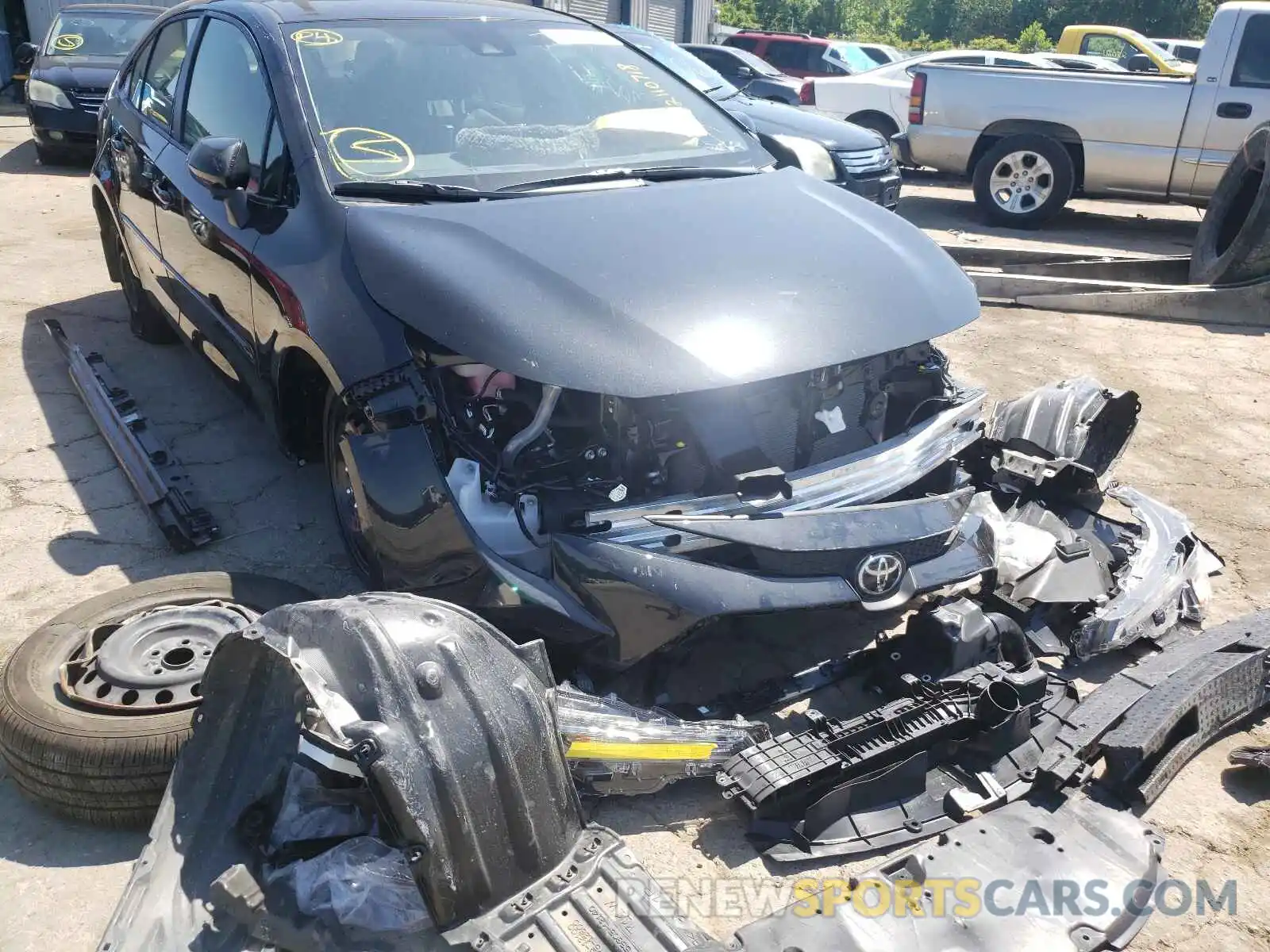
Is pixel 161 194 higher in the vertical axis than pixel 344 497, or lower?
higher

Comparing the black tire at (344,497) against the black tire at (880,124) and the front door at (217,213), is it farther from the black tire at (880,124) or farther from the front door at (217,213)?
the black tire at (880,124)

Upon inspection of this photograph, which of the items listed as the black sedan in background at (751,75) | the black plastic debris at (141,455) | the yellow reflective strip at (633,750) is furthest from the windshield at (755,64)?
the yellow reflective strip at (633,750)

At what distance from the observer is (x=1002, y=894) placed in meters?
2.27

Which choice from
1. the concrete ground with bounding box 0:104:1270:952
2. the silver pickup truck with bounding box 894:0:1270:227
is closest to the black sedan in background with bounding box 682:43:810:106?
the silver pickup truck with bounding box 894:0:1270:227

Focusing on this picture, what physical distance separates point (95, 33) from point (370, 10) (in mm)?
9240

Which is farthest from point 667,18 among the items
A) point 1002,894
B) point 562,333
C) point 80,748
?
point 1002,894

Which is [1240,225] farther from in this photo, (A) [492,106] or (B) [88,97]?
(B) [88,97]

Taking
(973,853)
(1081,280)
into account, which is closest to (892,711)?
(973,853)

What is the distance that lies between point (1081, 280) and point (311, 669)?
664cm

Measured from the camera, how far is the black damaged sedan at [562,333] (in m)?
2.63

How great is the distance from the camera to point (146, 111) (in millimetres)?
4852

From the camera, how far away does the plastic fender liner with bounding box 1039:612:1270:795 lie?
8.70 feet

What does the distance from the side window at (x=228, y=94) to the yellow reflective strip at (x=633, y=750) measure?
7.35 ft

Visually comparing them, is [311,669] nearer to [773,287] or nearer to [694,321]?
[694,321]
